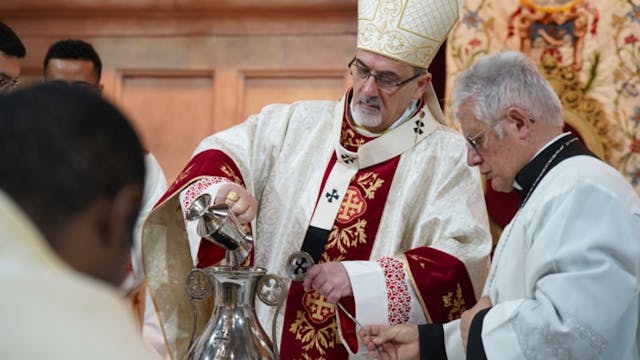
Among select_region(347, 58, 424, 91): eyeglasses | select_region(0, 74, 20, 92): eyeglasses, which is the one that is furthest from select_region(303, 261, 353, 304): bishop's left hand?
select_region(0, 74, 20, 92): eyeglasses

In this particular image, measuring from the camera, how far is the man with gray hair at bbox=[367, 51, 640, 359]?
2.62 meters

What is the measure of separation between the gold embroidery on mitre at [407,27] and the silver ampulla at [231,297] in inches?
38.7

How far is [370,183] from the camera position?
3449 millimetres

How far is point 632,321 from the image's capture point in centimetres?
275

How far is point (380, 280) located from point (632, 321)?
2.41 ft

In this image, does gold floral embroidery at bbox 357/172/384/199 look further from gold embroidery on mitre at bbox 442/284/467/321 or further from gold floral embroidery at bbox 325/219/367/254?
gold embroidery on mitre at bbox 442/284/467/321

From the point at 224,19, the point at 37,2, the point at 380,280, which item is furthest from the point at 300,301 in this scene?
the point at 37,2

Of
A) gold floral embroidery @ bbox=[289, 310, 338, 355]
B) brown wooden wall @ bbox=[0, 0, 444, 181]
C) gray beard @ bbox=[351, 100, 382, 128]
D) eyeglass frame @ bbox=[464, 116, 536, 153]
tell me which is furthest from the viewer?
brown wooden wall @ bbox=[0, 0, 444, 181]

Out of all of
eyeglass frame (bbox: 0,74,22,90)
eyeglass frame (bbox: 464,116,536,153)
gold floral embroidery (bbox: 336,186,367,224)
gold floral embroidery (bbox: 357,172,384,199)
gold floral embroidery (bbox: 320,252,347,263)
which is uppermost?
eyeglass frame (bbox: 464,116,536,153)

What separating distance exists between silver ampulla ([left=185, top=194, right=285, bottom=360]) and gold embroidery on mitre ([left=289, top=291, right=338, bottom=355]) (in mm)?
493

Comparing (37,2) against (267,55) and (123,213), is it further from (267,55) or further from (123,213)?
(123,213)

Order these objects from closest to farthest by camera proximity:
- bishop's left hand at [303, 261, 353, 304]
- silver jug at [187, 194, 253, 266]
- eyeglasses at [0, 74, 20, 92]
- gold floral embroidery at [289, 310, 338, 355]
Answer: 1. silver jug at [187, 194, 253, 266]
2. bishop's left hand at [303, 261, 353, 304]
3. gold floral embroidery at [289, 310, 338, 355]
4. eyeglasses at [0, 74, 20, 92]

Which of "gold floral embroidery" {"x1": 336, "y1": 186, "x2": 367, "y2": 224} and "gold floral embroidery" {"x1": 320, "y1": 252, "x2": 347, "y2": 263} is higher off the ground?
"gold floral embroidery" {"x1": 336, "y1": 186, "x2": 367, "y2": 224}

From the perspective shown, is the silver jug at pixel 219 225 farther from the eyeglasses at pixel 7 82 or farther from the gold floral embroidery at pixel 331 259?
the eyeglasses at pixel 7 82
